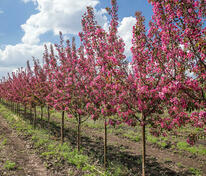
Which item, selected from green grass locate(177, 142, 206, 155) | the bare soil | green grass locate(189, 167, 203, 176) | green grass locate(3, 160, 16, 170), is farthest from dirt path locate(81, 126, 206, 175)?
green grass locate(3, 160, 16, 170)

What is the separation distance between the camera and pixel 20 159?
9930 millimetres

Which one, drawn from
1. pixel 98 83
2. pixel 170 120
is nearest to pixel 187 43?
pixel 170 120

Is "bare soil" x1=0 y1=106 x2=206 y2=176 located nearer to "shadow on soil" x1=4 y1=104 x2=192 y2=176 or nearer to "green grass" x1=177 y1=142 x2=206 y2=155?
"shadow on soil" x1=4 y1=104 x2=192 y2=176

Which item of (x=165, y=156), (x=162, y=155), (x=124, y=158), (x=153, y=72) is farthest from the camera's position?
(x=162, y=155)

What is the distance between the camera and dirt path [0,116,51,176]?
8227 millimetres

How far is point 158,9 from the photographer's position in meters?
4.58

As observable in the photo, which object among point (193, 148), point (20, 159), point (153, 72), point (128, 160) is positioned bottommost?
point (128, 160)

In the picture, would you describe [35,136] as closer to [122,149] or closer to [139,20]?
[122,149]

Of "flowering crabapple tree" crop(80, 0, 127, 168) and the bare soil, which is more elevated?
A: "flowering crabapple tree" crop(80, 0, 127, 168)

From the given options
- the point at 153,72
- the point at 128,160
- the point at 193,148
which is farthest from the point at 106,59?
the point at 193,148

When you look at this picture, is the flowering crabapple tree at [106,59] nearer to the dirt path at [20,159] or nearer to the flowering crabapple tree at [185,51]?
the flowering crabapple tree at [185,51]

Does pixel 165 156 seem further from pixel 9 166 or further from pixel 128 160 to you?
pixel 9 166

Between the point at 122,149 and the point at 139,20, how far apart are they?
9.34 meters

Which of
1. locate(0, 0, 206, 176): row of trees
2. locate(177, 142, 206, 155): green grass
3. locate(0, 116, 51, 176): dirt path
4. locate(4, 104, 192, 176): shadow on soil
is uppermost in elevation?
locate(0, 0, 206, 176): row of trees
